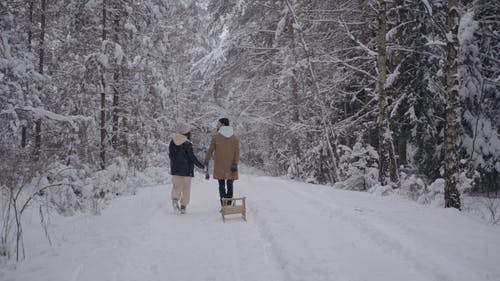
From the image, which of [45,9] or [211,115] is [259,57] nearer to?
[211,115]

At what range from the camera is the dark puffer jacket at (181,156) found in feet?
27.0

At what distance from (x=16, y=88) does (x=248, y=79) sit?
1133cm

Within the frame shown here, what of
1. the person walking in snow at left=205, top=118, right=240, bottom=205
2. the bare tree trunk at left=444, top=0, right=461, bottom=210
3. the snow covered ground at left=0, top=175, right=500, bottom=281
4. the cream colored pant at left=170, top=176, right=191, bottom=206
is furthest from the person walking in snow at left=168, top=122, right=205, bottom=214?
the bare tree trunk at left=444, top=0, right=461, bottom=210

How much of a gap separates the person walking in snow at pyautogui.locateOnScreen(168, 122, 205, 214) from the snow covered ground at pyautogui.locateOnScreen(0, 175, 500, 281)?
64cm

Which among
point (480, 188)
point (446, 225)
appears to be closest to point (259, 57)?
point (480, 188)

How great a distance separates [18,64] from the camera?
8.02 meters

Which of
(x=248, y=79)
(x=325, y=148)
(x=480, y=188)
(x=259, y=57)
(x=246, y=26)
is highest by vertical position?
(x=246, y=26)

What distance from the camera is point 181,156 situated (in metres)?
8.33

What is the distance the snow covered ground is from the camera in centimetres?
406

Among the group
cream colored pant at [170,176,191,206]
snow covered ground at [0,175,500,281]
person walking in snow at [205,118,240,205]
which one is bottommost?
snow covered ground at [0,175,500,281]

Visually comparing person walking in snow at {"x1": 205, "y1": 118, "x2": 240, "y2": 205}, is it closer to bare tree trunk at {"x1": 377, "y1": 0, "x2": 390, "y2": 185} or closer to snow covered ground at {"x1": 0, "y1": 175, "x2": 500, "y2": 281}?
snow covered ground at {"x1": 0, "y1": 175, "x2": 500, "y2": 281}

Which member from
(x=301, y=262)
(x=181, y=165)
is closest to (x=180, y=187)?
(x=181, y=165)

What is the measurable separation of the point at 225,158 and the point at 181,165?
3.49ft

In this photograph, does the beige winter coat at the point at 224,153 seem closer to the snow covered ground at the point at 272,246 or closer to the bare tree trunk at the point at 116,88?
the snow covered ground at the point at 272,246
